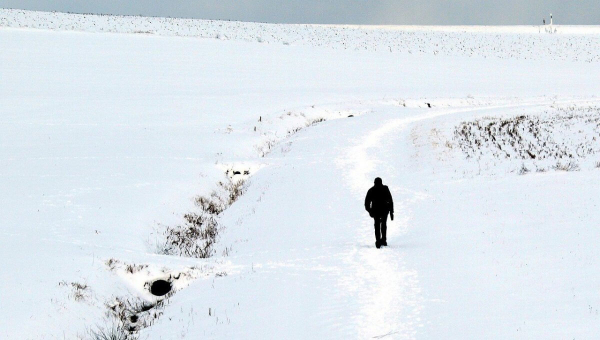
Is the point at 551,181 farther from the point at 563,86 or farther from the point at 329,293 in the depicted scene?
the point at 563,86

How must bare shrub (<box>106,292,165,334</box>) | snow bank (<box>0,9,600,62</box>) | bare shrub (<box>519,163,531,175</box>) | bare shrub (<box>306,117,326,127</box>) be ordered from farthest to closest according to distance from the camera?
1. snow bank (<box>0,9,600,62</box>)
2. bare shrub (<box>306,117,326,127</box>)
3. bare shrub (<box>519,163,531,175</box>)
4. bare shrub (<box>106,292,165,334</box>)

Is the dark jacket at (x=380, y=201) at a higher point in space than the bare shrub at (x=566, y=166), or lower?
lower

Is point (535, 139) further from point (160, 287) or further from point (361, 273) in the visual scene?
point (160, 287)

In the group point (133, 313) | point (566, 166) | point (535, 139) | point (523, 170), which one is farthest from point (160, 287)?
point (535, 139)

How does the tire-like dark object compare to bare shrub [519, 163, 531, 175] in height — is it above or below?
below

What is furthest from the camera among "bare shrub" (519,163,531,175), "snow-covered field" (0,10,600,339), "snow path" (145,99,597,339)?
"bare shrub" (519,163,531,175)

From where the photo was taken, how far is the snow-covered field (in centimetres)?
924

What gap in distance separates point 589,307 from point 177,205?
41.0 feet

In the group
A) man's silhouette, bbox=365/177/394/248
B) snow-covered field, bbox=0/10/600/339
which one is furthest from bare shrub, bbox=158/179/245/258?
man's silhouette, bbox=365/177/394/248

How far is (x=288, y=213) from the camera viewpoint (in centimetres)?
1722

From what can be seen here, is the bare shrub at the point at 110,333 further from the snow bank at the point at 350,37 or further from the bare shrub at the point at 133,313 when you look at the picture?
the snow bank at the point at 350,37

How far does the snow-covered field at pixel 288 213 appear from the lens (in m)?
9.24

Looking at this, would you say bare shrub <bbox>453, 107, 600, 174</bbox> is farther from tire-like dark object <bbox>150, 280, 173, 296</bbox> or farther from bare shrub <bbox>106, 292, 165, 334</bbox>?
bare shrub <bbox>106, 292, 165, 334</bbox>

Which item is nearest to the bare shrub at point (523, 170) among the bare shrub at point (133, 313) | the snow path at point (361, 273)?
the snow path at point (361, 273)
